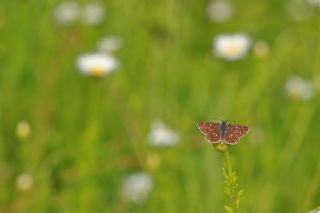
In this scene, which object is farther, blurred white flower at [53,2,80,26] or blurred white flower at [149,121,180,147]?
blurred white flower at [53,2,80,26]

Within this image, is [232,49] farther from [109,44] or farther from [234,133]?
[234,133]

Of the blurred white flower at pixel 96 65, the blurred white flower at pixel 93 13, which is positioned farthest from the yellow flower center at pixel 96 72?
the blurred white flower at pixel 93 13

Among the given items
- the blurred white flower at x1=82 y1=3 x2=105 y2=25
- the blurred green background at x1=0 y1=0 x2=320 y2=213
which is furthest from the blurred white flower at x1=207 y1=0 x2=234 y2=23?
the blurred white flower at x1=82 y1=3 x2=105 y2=25

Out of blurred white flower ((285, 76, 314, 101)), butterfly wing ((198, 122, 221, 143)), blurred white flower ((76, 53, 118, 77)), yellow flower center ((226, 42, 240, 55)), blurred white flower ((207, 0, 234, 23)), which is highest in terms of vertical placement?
butterfly wing ((198, 122, 221, 143))

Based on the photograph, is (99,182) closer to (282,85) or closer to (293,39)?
(282,85)

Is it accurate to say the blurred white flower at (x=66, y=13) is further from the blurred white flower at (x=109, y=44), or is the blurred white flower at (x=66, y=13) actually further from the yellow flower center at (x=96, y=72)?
the yellow flower center at (x=96, y=72)

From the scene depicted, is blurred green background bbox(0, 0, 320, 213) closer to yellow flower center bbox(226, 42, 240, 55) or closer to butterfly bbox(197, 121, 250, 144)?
yellow flower center bbox(226, 42, 240, 55)

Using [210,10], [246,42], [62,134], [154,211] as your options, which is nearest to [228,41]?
[246,42]
